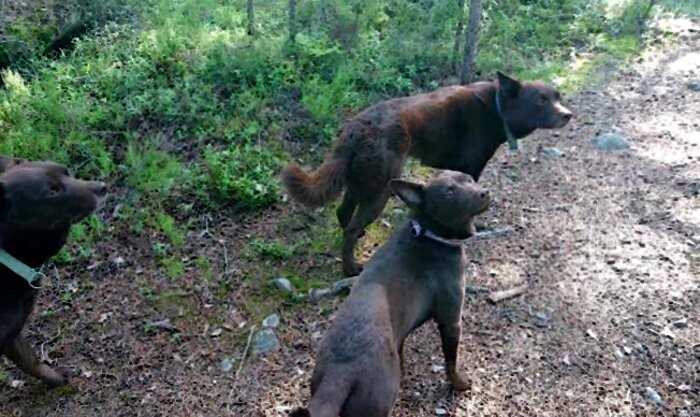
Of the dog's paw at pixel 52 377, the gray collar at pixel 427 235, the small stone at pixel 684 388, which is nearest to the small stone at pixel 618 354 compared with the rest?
the small stone at pixel 684 388

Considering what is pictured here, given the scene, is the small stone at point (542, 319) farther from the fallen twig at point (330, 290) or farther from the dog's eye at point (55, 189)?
the dog's eye at point (55, 189)

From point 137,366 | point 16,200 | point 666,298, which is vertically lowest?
point 137,366

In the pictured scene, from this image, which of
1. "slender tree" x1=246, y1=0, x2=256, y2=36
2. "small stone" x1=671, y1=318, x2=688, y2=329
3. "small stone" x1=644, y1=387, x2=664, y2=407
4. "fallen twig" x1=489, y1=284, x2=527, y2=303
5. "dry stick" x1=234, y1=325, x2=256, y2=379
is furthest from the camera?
"slender tree" x1=246, y1=0, x2=256, y2=36

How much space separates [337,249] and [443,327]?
1977 mm

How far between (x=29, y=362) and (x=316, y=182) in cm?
265

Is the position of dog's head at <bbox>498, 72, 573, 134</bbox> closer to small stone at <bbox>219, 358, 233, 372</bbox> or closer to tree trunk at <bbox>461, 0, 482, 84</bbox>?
tree trunk at <bbox>461, 0, 482, 84</bbox>

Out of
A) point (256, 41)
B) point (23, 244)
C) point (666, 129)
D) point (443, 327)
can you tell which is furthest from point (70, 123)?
point (666, 129)

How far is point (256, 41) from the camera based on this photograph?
8789 mm

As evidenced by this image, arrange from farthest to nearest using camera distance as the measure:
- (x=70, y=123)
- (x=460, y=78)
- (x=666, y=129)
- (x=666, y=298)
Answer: (x=460, y=78) < (x=666, y=129) < (x=70, y=123) < (x=666, y=298)

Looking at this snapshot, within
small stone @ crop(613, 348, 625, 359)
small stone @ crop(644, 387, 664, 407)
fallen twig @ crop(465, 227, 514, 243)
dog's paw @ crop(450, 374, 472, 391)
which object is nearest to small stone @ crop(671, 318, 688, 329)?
small stone @ crop(613, 348, 625, 359)

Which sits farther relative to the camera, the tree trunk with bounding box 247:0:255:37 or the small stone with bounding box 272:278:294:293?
the tree trunk with bounding box 247:0:255:37

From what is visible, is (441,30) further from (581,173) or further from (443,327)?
(443,327)

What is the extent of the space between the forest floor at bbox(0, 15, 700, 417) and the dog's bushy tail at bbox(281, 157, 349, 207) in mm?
918

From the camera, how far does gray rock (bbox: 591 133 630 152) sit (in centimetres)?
779
